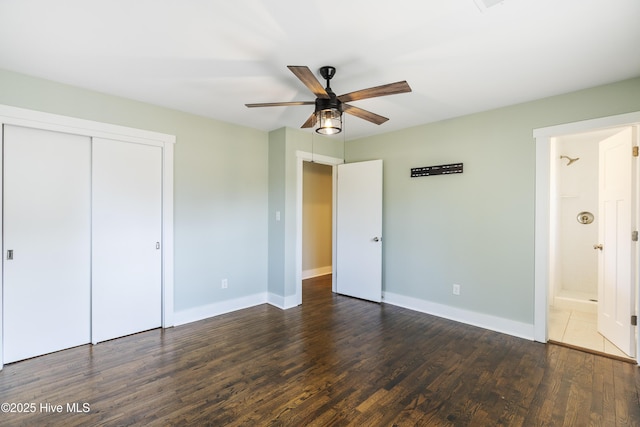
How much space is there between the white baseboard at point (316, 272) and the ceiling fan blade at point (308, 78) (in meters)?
4.17

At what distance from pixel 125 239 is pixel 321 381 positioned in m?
2.42

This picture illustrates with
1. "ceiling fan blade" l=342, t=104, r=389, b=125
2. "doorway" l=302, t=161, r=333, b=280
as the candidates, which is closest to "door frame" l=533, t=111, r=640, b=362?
"ceiling fan blade" l=342, t=104, r=389, b=125

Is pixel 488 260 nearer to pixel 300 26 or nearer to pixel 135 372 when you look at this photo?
pixel 300 26

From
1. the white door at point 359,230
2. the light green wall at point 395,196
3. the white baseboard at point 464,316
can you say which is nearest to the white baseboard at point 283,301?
the light green wall at point 395,196

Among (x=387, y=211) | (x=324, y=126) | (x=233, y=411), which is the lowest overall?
(x=233, y=411)

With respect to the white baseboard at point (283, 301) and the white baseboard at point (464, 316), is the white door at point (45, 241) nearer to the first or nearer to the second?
the white baseboard at point (283, 301)

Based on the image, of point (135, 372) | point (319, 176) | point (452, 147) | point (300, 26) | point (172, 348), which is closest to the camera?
point (300, 26)

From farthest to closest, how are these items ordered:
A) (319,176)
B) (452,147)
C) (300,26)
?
1. (319,176)
2. (452,147)
3. (300,26)

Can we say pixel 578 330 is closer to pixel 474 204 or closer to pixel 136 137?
pixel 474 204

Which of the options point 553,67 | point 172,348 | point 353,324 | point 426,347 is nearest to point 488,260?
point 426,347

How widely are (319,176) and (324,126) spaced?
3827 mm

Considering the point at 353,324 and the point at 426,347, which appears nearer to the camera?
the point at 426,347

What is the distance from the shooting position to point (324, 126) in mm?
2350

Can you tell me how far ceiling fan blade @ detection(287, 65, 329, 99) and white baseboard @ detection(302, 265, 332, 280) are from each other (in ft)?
13.7
